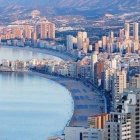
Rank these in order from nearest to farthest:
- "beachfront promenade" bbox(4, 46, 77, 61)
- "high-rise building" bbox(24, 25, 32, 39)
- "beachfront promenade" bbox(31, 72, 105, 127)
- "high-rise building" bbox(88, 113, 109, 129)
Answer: "high-rise building" bbox(88, 113, 109, 129)
"beachfront promenade" bbox(31, 72, 105, 127)
"beachfront promenade" bbox(4, 46, 77, 61)
"high-rise building" bbox(24, 25, 32, 39)

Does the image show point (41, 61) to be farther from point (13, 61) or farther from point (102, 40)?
point (102, 40)

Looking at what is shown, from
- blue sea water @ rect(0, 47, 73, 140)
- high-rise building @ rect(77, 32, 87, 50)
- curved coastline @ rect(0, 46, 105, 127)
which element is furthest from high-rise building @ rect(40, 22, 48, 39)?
blue sea water @ rect(0, 47, 73, 140)

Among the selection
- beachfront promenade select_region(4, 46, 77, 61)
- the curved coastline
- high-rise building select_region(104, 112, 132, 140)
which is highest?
high-rise building select_region(104, 112, 132, 140)

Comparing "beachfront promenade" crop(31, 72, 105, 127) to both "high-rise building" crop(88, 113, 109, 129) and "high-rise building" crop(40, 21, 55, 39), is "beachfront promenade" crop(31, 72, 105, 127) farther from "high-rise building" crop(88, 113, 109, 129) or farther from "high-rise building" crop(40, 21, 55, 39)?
"high-rise building" crop(40, 21, 55, 39)

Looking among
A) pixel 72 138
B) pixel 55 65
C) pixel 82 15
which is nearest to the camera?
pixel 72 138

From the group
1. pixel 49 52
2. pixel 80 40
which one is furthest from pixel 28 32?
pixel 80 40

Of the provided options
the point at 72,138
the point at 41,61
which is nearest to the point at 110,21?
the point at 41,61

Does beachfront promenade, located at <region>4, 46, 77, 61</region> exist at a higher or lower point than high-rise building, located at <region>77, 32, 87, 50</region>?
lower

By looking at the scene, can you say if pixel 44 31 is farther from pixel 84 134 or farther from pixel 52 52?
pixel 84 134

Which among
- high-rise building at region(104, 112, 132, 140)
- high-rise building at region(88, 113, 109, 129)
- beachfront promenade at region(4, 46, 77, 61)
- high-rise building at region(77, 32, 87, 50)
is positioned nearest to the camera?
high-rise building at region(104, 112, 132, 140)
